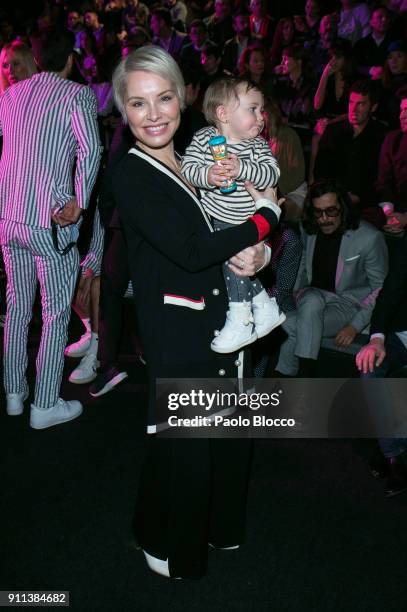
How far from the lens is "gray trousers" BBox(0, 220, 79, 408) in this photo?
3.39 metres

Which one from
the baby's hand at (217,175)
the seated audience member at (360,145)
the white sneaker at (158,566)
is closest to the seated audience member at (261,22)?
the seated audience member at (360,145)

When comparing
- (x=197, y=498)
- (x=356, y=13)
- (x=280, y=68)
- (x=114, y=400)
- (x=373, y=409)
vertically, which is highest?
(x=356, y=13)

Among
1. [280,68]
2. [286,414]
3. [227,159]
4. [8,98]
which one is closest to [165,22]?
[280,68]

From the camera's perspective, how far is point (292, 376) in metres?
4.14

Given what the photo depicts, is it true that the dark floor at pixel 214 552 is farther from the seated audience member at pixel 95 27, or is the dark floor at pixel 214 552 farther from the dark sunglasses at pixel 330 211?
the seated audience member at pixel 95 27

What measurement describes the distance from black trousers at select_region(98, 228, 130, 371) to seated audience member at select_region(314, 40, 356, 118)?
3.24 m

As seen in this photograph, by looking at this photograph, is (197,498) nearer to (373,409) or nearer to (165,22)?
(373,409)

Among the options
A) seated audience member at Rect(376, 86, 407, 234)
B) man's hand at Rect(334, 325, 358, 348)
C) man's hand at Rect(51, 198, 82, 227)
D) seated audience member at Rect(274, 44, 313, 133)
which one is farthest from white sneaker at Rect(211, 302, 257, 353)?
seated audience member at Rect(274, 44, 313, 133)

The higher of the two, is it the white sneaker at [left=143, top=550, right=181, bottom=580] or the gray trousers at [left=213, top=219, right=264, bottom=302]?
the gray trousers at [left=213, top=219, right=264, bottom=302]

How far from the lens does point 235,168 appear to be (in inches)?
83.0

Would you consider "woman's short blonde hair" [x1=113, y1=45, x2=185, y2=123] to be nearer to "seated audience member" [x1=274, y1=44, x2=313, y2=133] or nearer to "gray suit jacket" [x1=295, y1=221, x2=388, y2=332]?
"gray suit jacket" [x1=295, y1=221, x2=388, y2=332]

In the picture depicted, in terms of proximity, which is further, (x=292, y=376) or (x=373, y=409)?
(x=292, y=376)

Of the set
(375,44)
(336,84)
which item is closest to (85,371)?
(336,84)

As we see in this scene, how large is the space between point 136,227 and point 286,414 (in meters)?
2.14
